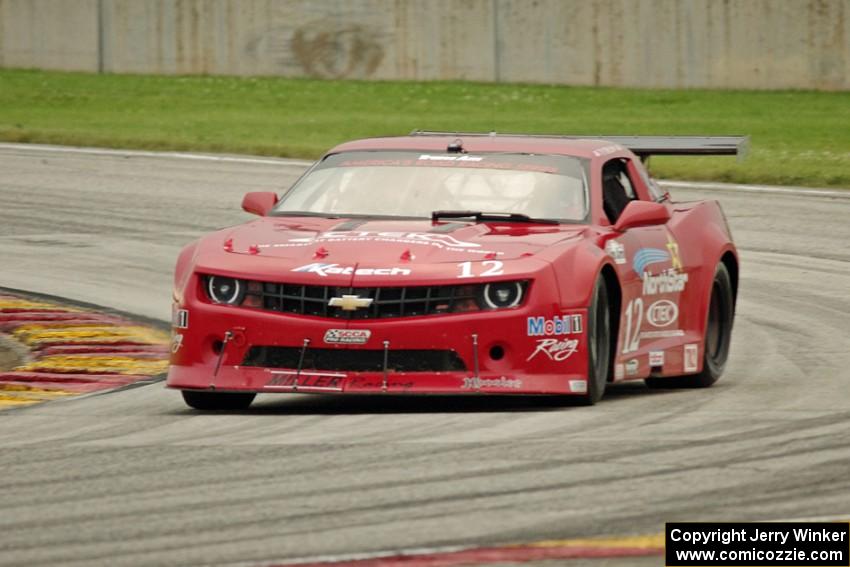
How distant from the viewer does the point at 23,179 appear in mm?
22531

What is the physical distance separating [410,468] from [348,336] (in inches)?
62.8

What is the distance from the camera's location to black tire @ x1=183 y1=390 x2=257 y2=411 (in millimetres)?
9023

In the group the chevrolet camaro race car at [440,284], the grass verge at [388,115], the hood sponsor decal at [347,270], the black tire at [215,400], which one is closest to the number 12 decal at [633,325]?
the chevrolet camaro race car at [440,284]

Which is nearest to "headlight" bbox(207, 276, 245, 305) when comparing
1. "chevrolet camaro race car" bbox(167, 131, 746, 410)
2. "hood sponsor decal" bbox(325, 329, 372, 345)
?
"chevrolet camaro race car" bbox(167, 131, 746, 410)

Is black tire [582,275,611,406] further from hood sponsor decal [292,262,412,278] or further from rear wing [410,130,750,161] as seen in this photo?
rear wing [410,130,750,161]

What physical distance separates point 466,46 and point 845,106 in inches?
302

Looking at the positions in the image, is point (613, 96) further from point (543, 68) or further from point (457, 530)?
point (457, 530)

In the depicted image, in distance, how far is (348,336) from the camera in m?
8.47

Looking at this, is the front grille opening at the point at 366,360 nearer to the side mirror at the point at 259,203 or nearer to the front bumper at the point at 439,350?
the front bumper at the point at 439,350

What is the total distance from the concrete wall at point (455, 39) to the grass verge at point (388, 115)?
381mm

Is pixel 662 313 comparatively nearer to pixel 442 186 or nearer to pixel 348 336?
pixel 442 186

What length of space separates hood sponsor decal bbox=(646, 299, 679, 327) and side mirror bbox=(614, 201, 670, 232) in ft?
1.63

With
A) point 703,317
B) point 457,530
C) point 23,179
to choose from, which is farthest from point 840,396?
point 23,179

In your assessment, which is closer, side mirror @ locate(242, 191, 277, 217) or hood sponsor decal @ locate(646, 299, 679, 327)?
hood sponsor decal @ locate(646, 299, 679, 327)
